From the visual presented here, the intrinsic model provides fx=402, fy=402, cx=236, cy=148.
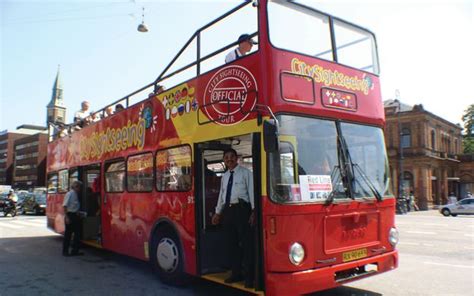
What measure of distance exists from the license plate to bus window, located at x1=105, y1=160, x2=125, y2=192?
528 cm

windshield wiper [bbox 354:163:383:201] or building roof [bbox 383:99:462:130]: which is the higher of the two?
building roof [bbox 383:99:462:130]

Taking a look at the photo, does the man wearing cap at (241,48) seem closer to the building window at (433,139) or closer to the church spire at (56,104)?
the building window at (433,139)

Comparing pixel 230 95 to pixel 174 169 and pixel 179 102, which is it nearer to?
pixel 179 102

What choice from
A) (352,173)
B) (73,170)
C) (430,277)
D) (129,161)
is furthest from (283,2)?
(73,170)

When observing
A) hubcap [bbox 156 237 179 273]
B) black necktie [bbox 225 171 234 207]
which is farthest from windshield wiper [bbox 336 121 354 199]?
hubcap [bbox 156 237 179 273]

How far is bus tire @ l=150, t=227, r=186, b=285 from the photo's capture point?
6.72 metres

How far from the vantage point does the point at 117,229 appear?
29.7 feet

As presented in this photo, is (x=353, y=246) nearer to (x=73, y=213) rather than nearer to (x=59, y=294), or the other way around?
(x=59, y=294)

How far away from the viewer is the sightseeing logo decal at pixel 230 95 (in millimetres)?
5482

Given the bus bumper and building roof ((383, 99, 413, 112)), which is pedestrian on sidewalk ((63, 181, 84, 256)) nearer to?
the bus bumper

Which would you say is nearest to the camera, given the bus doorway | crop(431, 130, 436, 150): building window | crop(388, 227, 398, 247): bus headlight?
crop(388, 227, 398, 247): bus headlight

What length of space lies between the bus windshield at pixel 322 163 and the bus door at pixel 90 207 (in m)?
7.41

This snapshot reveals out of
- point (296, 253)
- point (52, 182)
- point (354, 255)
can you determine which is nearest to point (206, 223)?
point (296, 253)

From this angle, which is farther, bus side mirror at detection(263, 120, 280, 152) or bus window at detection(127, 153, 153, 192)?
bus window at detection(127, 153, 153, 192)
